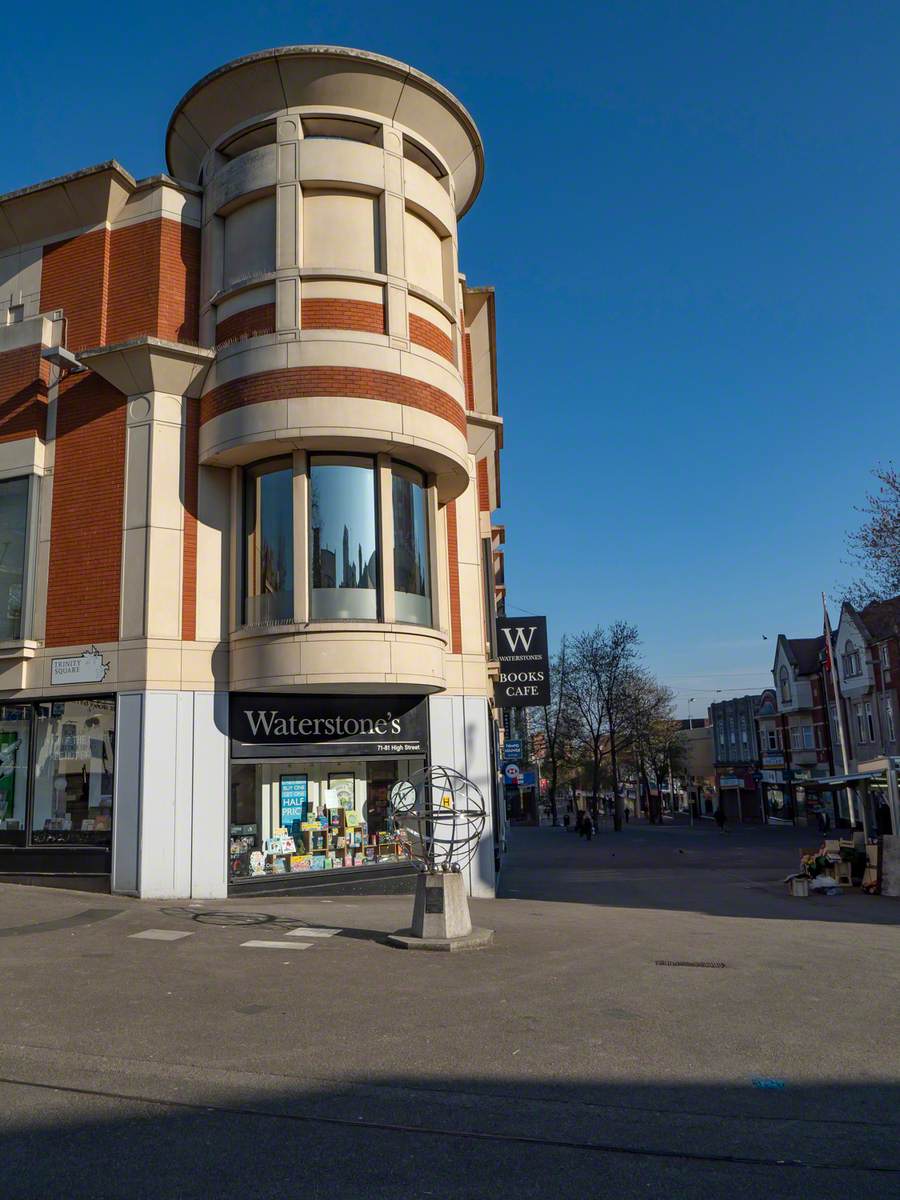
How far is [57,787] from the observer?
15.6 metres

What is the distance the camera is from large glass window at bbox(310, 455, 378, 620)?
15.3 meters

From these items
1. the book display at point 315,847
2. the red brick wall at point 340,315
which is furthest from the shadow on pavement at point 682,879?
the red brick wall at point 340,315

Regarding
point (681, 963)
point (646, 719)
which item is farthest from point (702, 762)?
point (681, 963)

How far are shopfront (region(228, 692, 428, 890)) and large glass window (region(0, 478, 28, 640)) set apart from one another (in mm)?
4269

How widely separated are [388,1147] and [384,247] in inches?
582

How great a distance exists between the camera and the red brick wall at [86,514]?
1559cm

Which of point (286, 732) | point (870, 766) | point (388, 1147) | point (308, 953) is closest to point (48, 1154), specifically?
point (388, 1147)

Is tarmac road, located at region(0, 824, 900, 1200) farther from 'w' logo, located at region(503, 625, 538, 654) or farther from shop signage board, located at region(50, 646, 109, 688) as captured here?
'w' logo, located at region(503, 625, 538, 654)

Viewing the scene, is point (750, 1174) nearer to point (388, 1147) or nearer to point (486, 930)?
point (388, 1147)

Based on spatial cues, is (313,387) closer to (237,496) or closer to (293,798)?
(237,496)

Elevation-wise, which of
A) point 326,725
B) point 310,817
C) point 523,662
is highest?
point 523,662

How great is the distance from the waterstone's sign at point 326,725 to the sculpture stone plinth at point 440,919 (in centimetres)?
503

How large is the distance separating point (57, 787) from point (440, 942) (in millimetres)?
8069

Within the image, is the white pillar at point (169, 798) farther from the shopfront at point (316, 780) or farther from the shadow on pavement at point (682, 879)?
the shadow on pavement at point (682, 879)
